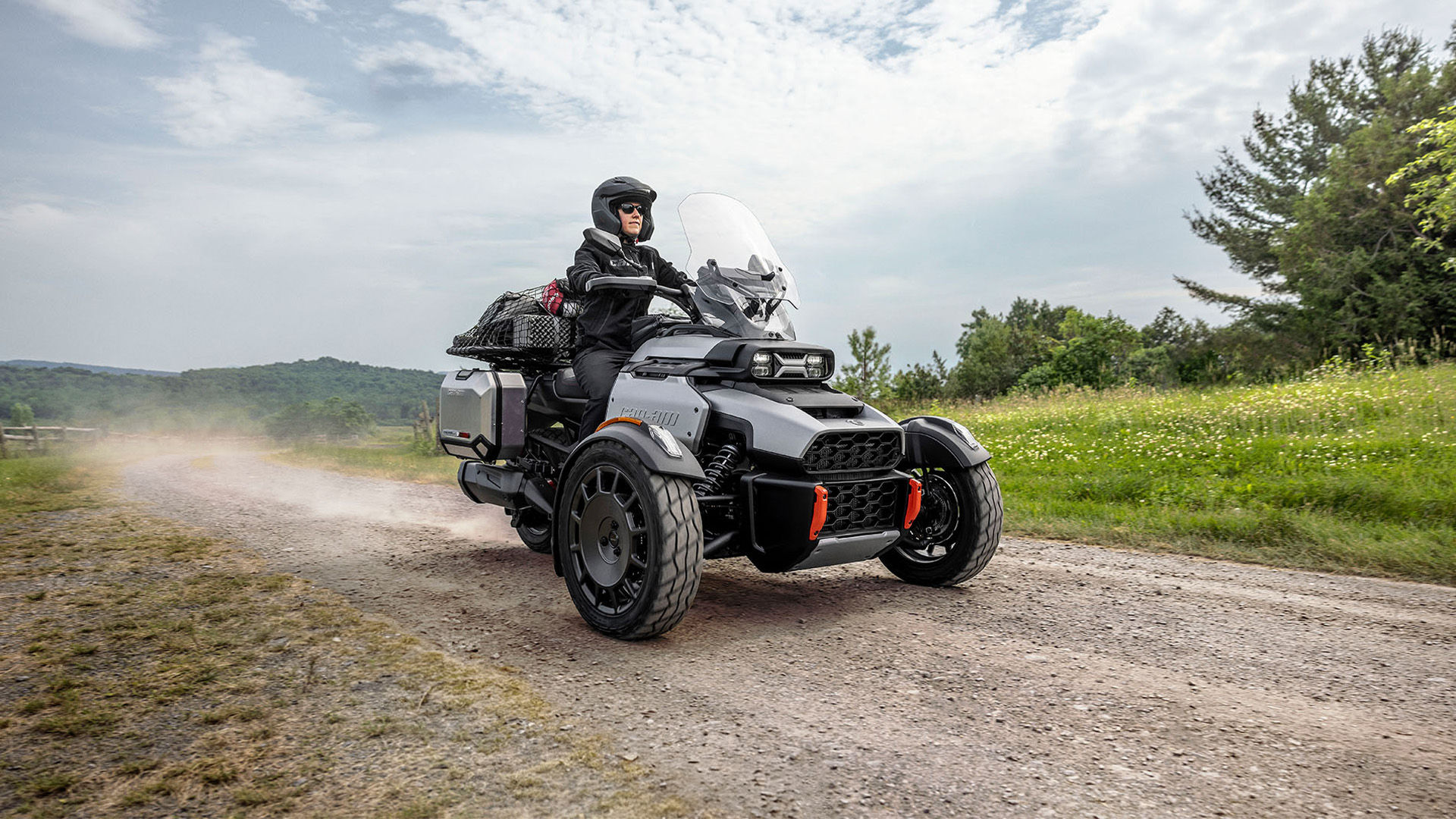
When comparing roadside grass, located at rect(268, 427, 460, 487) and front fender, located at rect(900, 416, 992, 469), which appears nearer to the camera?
front fender, located at rect(900, 416, 992, 469)

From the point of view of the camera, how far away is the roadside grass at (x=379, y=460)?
14.5 metres

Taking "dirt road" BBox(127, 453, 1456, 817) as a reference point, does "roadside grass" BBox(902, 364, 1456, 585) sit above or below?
above

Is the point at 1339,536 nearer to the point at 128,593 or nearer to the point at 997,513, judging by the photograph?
the point at 997,513

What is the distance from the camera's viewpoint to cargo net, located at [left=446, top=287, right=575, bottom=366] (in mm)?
6730

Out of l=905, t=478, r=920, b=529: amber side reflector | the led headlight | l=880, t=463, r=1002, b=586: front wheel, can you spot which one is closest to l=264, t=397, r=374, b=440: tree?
l=880, t=463, r=1002, b=586: front wheel

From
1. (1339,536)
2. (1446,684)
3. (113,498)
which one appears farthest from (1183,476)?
(113,498)

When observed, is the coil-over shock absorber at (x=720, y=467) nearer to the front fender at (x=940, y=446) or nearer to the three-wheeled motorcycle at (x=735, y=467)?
the three-wheeled motorcycle at (x=735, y=467)

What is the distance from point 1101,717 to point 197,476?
50.7 ft

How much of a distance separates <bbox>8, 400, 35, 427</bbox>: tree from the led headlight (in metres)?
36.7

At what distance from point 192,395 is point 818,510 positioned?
1774 inches

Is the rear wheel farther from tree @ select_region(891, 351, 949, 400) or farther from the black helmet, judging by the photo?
tree @ select_region(891, 351, 949, 400)

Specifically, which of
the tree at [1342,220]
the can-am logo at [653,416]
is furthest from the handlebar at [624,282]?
the tree at [1342,220]

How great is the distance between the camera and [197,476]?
1447 centimetres

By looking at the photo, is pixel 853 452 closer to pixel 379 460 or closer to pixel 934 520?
pixel 934 520
